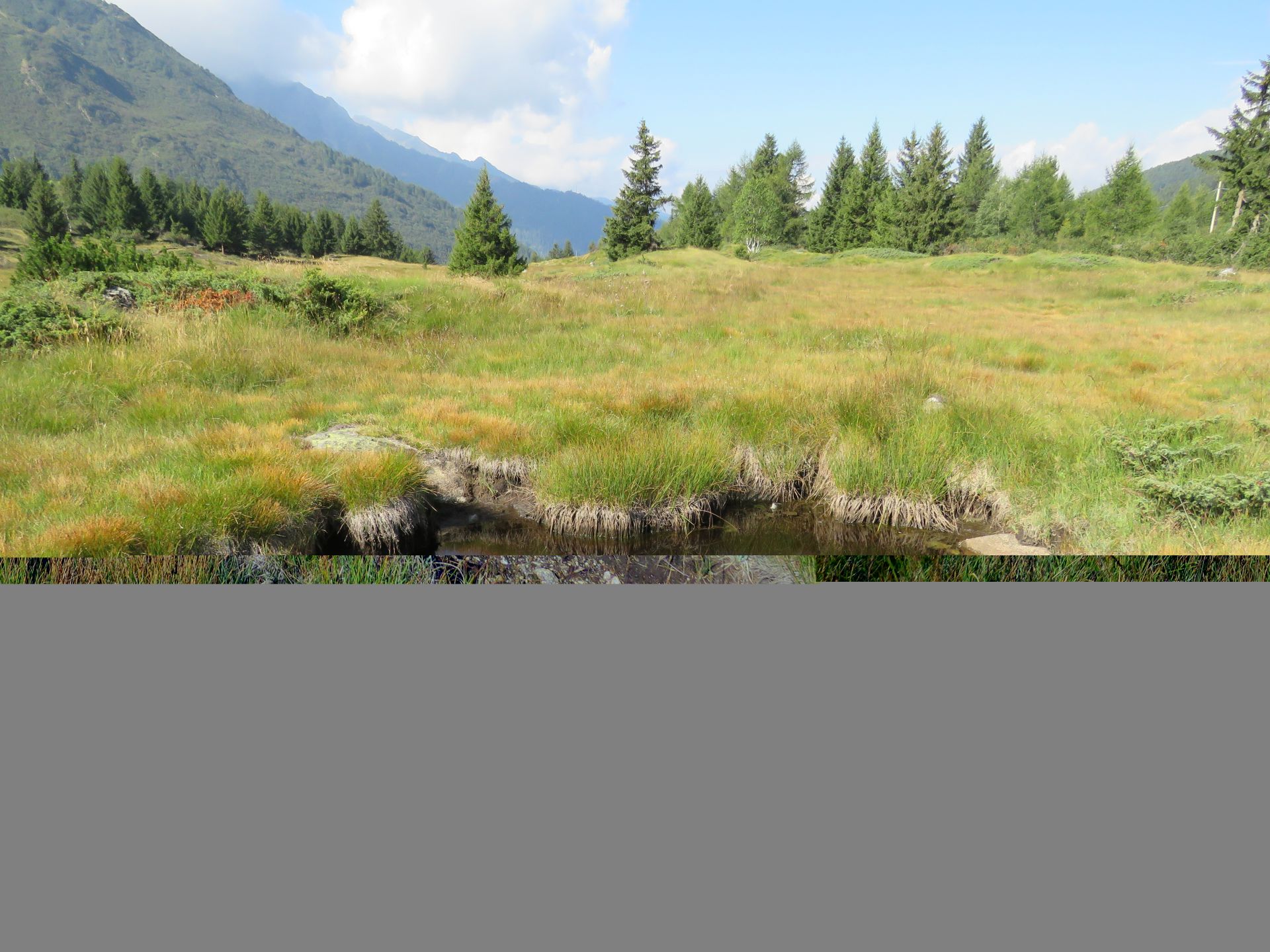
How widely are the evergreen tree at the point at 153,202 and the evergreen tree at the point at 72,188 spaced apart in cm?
64

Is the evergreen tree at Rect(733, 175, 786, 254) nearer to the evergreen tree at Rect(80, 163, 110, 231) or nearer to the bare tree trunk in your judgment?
the bare tree trunk

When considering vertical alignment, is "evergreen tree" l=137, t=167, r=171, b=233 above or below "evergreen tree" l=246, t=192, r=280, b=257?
below

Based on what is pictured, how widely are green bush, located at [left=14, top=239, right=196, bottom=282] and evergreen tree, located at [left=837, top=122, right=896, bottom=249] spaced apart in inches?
337

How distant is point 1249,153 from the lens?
3670 mm

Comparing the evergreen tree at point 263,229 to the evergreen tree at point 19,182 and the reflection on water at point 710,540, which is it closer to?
the evergreen tree at point 19,182

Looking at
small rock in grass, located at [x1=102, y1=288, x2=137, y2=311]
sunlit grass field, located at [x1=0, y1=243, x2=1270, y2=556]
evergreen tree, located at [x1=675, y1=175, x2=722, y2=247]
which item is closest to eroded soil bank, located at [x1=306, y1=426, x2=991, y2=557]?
sunlit grass field, located at [x1=0, y1=243, x2=1270, y2=556]

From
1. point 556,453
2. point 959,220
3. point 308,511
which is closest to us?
point 308,511

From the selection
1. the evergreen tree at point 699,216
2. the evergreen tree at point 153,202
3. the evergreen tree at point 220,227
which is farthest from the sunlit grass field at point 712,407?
the evergreen tree at point 220,227

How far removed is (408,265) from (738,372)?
1468 cm

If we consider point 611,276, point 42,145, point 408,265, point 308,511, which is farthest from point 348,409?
point 408,265

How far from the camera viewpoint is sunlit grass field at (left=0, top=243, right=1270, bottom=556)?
3.19 m

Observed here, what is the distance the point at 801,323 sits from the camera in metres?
7.61

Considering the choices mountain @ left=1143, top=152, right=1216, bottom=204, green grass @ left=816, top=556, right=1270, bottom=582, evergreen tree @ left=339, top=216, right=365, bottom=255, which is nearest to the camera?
green grass @ left=816, top=556, right=1270, bottom=582

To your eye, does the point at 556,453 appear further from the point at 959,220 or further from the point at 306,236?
the point at 306,236
